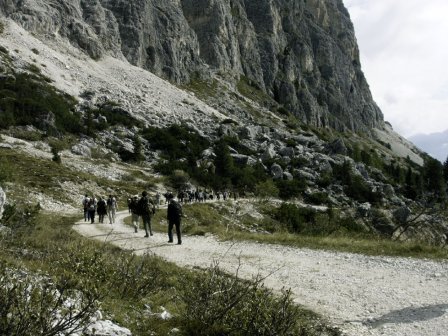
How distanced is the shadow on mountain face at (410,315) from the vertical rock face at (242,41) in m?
74.5

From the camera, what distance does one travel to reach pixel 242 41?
5162 inches

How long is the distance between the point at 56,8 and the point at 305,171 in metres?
53.0

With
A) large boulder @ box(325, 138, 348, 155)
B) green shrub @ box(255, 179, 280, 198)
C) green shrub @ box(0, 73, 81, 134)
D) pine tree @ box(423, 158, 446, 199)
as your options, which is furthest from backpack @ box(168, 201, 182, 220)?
pine tree @ box(423, 158, 446, 199)

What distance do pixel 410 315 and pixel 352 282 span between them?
2.58 metres

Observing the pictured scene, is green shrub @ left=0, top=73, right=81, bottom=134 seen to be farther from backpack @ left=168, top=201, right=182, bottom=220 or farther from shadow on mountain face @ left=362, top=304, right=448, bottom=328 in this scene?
shadow on mountain face @ left=362, top=304, right=448, bottom=328

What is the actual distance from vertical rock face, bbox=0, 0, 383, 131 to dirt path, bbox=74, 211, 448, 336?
68.2 m

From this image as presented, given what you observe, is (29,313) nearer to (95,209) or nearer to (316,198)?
(95,209)

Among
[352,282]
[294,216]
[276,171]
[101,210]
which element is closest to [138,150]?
[276,171]

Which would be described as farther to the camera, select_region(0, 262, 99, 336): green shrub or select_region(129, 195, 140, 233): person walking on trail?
select_region(129, 195, 140, 233): person walking on trail

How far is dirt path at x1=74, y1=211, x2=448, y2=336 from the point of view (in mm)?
7215

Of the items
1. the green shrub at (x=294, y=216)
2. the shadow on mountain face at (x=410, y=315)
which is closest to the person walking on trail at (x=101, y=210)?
the green shrub at (x=294, y=216)

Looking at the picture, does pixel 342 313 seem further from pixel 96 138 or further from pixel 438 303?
pixel 96 138

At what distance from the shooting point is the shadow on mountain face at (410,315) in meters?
7.19

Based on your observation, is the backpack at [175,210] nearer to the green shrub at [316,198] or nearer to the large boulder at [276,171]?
the green shrub at [316,198]
